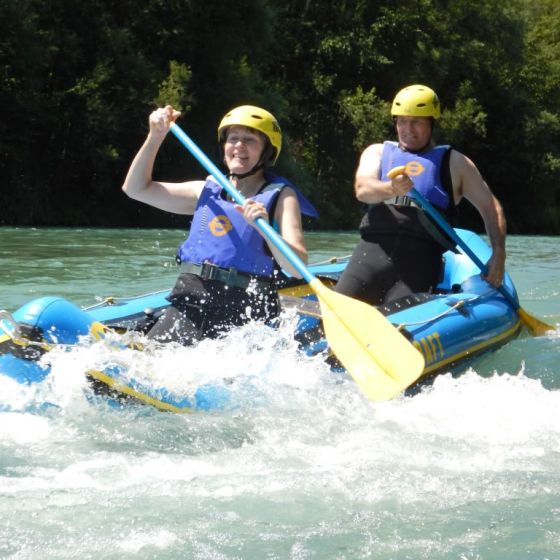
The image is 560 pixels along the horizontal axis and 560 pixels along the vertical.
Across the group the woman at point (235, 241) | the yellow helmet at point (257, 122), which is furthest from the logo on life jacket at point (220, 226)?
the yellow helmet at point (257, 122)

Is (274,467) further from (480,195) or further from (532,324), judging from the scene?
(532,324)

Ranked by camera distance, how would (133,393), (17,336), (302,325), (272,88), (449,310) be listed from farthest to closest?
(272,88) < (449,310) < (302,325) < (133,393) < (17,336)

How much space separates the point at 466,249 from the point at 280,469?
7.66 feet

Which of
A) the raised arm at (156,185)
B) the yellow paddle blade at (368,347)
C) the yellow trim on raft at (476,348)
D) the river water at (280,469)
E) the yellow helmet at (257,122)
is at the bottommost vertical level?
the river water at (280,469)

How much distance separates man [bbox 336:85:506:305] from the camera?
15.6 feet

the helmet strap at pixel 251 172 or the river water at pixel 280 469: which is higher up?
the helmet strap at pixel 251 172

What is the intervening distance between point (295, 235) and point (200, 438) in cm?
87

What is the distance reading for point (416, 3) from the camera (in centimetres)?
2512

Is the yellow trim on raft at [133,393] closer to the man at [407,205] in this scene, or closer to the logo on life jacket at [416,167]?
the man at [407,205]

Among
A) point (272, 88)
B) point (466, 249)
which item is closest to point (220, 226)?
point (466, 249)

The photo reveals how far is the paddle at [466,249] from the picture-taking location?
188 inches

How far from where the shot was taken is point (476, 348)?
480 cm

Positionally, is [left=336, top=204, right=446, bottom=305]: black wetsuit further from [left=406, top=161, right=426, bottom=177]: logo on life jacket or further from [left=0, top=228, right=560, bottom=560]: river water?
[left=0, top=228, right=560, bottom=560]: river water

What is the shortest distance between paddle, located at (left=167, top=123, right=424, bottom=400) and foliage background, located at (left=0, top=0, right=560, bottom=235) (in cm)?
1242
